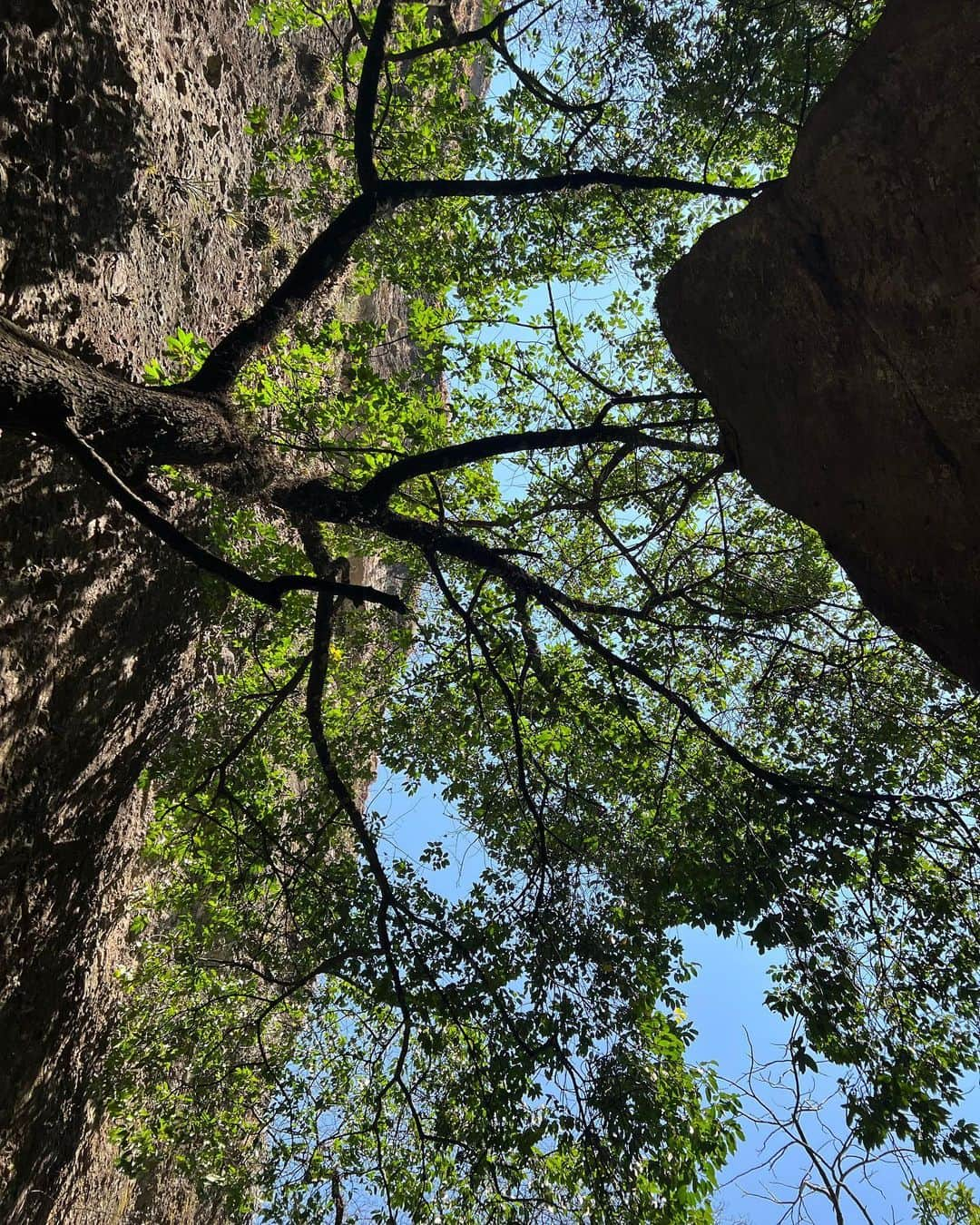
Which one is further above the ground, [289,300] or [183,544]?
[289,300]

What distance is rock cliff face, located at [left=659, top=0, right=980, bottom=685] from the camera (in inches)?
129

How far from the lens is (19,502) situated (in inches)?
216

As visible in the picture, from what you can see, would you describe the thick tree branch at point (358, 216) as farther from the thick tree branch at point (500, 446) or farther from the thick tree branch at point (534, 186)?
the thick tree branch at point (500, 446)

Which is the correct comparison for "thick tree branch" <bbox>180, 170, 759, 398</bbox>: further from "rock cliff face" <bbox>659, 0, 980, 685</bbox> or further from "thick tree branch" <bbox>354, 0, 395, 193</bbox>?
"rock cliff face" <bbox>659, 0, 980, 685</bbox>

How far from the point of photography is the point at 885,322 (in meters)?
3.57

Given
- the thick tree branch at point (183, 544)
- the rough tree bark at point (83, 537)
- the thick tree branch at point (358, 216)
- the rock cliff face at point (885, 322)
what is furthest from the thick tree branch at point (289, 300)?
the rock cliff face at point (885, 322)

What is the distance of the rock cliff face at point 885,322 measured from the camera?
3.27 meters

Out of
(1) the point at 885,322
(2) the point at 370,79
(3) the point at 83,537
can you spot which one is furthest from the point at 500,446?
(3) the point at 83,537

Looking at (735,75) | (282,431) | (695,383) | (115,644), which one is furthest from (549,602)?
(735,75)

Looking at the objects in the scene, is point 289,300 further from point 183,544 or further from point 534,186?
point 183,544

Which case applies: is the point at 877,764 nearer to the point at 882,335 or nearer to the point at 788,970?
the point at 788,970

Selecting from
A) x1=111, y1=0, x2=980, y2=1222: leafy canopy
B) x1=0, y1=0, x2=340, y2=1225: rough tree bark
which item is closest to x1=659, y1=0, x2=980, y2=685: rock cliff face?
x1=111, y1=0, x2=980, y2=1222: leafy canopy

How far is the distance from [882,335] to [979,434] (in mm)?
713

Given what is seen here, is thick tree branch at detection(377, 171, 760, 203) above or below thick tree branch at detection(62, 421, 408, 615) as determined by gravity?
above
